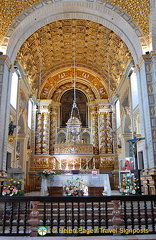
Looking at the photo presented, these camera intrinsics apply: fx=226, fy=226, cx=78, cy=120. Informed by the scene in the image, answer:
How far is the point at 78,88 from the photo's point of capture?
22.1 meters

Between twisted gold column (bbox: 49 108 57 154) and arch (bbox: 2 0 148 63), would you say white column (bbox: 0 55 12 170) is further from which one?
twisted gold column (bbox: 49 108 57 154)

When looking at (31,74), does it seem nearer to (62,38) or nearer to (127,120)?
(62,38)

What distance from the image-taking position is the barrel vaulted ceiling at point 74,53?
1123cm

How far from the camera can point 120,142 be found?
1803cm

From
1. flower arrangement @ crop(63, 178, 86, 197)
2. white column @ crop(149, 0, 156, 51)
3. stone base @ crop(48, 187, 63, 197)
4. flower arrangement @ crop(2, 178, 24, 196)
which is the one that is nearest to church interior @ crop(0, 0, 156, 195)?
white column @ crop(149, 0, 156, 51)

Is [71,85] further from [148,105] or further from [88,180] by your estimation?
[88,180]

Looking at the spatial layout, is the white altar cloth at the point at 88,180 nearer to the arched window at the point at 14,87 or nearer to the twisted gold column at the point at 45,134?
the arched window at the point at 14,87

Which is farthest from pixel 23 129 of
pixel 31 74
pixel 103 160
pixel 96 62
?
pixel 96 62

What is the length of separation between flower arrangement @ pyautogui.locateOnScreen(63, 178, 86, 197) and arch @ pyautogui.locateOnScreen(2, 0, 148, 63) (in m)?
6.74

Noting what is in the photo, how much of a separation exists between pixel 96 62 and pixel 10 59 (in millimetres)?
10074

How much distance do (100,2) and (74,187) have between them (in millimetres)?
9132

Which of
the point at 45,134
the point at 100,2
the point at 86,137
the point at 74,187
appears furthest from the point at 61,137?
the point at 100,2

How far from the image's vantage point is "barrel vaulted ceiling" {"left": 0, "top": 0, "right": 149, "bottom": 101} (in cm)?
1123

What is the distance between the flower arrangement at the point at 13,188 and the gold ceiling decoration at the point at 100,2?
6798 mm
